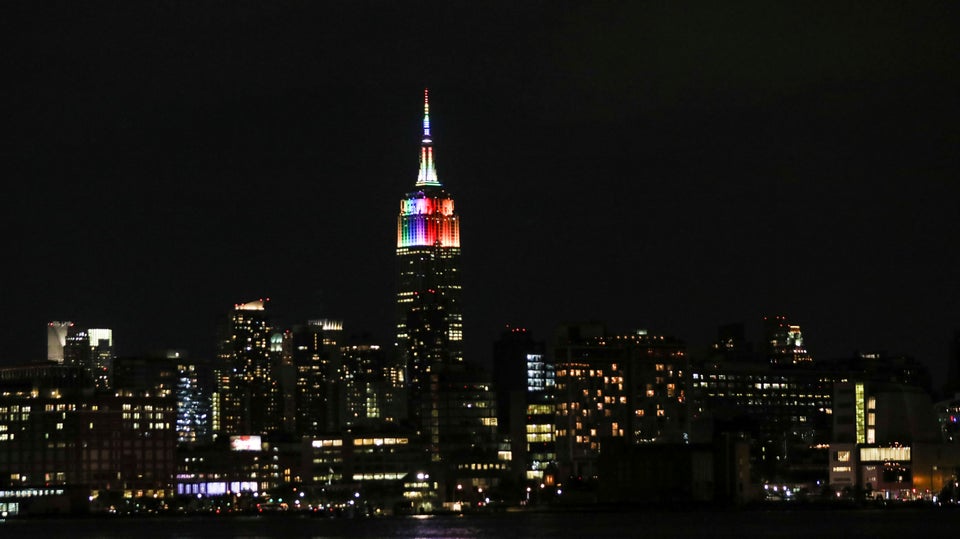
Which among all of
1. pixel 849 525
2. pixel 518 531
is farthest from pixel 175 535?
pixel 849 525

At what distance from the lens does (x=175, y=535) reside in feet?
624

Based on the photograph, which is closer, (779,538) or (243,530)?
(779,538)

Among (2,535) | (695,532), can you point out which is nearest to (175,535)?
(2,535)

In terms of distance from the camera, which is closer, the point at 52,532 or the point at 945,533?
the point at 945,533

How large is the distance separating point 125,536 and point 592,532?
40348mm

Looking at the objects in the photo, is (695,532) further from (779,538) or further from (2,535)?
(2,535)

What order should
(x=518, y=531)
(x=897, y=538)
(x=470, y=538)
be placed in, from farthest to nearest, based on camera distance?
(x=518, y=531)
(x=470, y=538)
(x=897, y=538)

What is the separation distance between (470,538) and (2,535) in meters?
50.3

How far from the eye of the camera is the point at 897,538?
161625mm

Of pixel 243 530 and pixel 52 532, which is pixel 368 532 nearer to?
pixel 243 530

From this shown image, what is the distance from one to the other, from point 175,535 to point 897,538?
65.2 metres

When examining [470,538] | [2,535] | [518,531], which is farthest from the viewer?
[2,535]

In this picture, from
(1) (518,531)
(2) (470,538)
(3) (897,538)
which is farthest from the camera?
(1) (518,531)

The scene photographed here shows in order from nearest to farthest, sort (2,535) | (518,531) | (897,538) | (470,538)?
(897,538)
(470,538)
(518,531)
(2,535)
